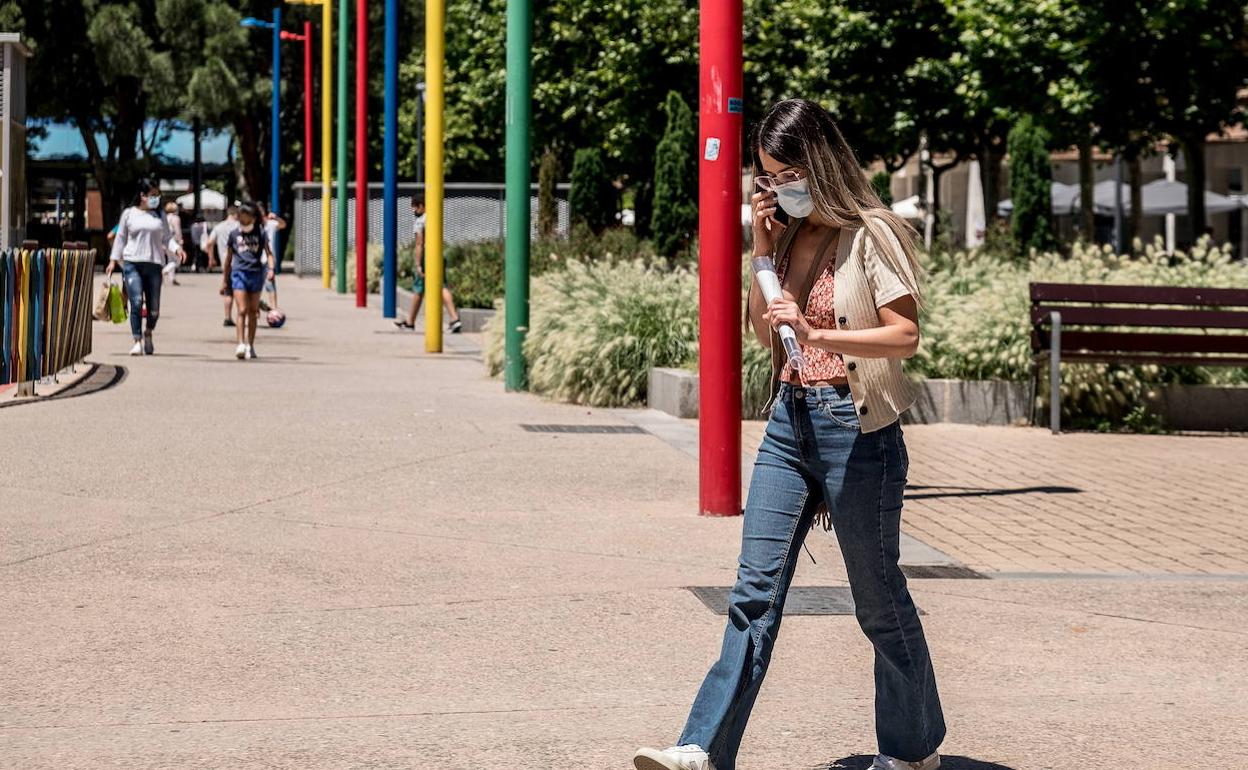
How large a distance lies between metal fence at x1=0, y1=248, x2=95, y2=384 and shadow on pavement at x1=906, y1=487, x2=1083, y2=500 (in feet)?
22.7

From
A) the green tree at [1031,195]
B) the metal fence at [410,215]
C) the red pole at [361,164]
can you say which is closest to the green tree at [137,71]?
the metal fence at [410,215]

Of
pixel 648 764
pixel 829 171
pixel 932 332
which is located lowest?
pixel 648 764

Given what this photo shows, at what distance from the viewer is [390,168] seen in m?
29.0

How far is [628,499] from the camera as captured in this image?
9.98 m

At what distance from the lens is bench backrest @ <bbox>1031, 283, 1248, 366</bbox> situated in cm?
1417

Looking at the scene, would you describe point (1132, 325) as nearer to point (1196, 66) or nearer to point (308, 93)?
point (1196, 66)

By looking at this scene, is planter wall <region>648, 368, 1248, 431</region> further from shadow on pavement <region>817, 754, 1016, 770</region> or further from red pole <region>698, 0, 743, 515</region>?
shadow on pavement <region>817, 754, 1016, 770</region>

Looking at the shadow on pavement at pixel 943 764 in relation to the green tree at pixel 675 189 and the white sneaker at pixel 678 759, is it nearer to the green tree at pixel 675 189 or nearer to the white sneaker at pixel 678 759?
the white sneaker at pixel 678 759

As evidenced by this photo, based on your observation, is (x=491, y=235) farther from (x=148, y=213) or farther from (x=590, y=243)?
(x=148, y=213)

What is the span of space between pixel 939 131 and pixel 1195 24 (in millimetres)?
9847

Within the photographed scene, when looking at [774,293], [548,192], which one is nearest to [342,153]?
A: [548,192]

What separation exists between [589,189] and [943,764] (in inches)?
1150

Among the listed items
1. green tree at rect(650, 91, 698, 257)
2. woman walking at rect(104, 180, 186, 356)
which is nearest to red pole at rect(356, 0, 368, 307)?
green tree at rect(650, 91, 698, 257)

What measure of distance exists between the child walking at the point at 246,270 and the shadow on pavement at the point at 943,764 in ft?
47.8
